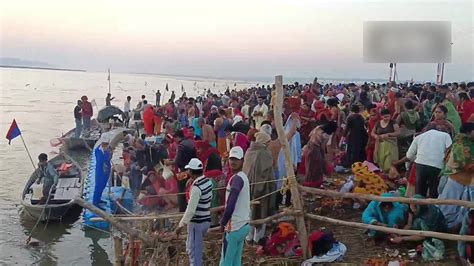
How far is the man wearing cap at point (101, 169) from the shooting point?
456 inches

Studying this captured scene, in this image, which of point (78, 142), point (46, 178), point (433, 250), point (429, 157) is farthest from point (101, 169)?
point (78, 142)

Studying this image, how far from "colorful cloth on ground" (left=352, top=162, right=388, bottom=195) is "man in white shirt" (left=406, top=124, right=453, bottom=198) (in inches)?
28.2

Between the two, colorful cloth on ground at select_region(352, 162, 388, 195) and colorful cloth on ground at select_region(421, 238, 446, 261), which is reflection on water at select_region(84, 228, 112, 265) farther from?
colorful cloth on ground at select_region(421, 238, 446, 261)

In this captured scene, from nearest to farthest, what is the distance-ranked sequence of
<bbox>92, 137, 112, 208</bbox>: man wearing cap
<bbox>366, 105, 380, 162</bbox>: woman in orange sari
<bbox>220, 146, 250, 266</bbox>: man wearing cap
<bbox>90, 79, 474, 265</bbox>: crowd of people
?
<bbox>220, 146, 250, 266</bbox>: man wearing cap < <bbox>90, 79, 474, 265</bbox>: crowd of people < <bbox>366, 105, 380, 162</bbox>: woman in orange sari < <bbox>92, 137, 112, 208</bbox>: man wearing cap

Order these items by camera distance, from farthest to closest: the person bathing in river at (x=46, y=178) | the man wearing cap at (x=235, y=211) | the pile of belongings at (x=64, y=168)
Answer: the pile of belongings at (x=64, y=168)
the person bathing in river at (x=46, y=178)
the man wearing cap at (x=235, y=211)

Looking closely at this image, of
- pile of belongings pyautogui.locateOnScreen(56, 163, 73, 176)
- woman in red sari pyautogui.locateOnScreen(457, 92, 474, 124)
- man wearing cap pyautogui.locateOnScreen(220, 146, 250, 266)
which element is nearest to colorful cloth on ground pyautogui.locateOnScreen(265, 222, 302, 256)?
man wearing cap pyautogui.locateOnScreen(220, 146, 250, 266)

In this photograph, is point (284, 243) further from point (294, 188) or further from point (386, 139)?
point (386, 139)

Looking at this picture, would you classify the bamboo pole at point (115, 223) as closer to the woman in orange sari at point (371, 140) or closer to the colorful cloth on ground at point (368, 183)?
the colorful cloth on ground at point (368, 183)

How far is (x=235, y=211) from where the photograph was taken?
18.2 ft

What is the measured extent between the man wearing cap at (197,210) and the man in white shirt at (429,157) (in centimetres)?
329

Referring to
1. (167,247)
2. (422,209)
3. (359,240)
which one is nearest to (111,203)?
(167,247)

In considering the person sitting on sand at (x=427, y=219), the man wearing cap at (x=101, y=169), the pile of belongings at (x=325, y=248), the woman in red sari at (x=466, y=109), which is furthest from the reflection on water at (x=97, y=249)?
the woman in red sari at (x=466, y=109)

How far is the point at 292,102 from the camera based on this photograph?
11148mm

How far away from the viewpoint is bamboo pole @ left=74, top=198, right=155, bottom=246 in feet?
21.0
